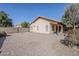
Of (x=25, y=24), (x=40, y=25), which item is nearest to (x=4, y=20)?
(x=25, y=24)

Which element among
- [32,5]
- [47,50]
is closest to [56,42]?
[47,50]

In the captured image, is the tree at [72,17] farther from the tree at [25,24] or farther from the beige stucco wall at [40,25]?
the tree at [25,24]

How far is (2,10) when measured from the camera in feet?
18.0

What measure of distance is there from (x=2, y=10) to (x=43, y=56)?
2.82ft

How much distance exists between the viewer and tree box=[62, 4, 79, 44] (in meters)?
5.45

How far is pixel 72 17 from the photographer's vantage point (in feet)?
17.9

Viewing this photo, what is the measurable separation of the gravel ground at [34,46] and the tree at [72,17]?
0.19 metres

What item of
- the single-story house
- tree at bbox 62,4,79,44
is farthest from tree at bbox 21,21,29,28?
tree at bbox 62,4,79,44

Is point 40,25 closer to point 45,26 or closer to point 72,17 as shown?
point 45,26

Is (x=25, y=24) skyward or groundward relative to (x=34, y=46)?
skyward

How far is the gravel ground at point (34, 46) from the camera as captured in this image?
5469mm

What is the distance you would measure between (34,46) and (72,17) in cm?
67

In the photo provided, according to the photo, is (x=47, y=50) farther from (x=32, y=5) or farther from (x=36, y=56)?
(x=32, y=5)

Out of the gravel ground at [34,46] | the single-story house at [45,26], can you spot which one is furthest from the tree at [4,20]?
the single-story house at [45,26]
